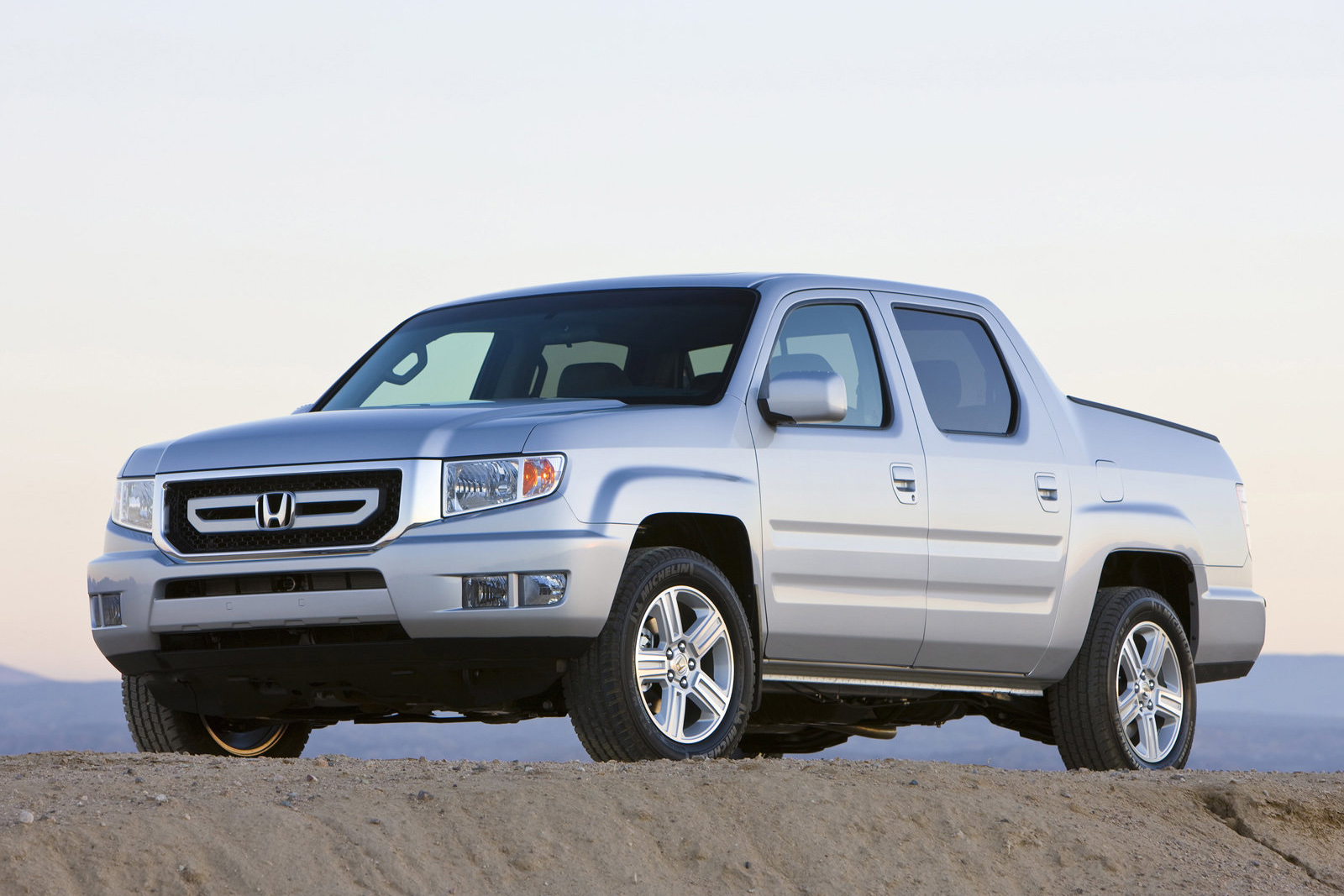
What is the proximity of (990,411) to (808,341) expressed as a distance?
3.58 feet

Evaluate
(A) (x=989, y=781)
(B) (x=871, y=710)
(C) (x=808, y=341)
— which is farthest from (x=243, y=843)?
(B) (x=871, y=710)

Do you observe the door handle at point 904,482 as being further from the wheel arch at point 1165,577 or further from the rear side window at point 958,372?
the wheel arch at point 1165,577

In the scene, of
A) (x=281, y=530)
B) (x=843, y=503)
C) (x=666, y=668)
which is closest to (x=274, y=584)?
(x=281, y=530)

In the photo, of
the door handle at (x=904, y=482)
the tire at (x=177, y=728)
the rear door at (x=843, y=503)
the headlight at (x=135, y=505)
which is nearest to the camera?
the headlight at (x=135, y=505)

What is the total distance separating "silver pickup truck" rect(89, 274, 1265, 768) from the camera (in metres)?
6.65

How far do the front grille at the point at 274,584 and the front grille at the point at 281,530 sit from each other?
9 cm

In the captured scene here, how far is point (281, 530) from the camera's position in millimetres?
6770

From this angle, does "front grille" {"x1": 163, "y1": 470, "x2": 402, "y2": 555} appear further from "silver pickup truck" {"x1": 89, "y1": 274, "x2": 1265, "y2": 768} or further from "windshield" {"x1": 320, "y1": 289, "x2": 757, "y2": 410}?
"windshield" {"x1": 320, "y1": 289, "x2": 757, "y2": 410}

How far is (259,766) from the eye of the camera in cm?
663

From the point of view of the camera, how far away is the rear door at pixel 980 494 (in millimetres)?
8062

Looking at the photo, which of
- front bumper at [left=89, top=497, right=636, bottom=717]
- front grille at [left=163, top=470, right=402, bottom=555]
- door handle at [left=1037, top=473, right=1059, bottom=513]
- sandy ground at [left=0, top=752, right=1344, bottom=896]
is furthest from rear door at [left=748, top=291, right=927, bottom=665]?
front grille at [left=163, top=470, right=402, bottom=555]

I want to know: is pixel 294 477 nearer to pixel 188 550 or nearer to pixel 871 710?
pixel 188 550

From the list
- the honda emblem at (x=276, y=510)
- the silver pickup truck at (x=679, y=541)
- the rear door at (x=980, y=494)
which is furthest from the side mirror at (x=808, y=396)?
the honda emblem at (x=276, y=510)

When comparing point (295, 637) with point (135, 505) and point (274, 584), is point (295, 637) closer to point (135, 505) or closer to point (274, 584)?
point (274, 584)
